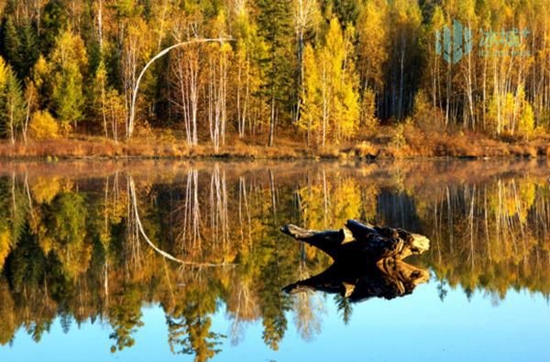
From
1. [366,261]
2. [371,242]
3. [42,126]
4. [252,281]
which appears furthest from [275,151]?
[252,281]

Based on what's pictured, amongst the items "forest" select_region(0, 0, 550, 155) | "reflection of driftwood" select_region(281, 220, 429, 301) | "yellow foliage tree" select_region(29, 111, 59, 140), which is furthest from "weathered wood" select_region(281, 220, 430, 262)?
"yellow foliage tree" select_region(29, 111, 59, 140)

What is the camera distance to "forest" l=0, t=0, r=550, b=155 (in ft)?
166

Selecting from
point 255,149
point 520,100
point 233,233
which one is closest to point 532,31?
point 520,100

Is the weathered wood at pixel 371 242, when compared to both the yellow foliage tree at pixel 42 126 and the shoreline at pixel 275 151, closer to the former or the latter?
the shoreline at pixel 275 151

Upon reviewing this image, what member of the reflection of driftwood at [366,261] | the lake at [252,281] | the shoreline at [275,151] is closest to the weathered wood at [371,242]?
the reflection of driftwood at [366,261]

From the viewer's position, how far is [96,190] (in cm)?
2658

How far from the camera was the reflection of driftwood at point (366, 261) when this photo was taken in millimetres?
10891

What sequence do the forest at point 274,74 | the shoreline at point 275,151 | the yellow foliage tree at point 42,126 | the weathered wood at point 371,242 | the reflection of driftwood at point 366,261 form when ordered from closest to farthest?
the reflection of driftwood at point 366,261, the weathered wood at point 371,242, the shoreline at point 275,151, the forest at point 274,74, the yellow foliage tree at point 42,126

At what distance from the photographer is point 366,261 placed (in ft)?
38.9

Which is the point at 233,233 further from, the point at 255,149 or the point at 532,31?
the point at 532,31

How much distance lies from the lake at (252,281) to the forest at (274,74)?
26848 millimetres

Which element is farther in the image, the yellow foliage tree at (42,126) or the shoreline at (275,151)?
the yellow foliage tree at (42,126)

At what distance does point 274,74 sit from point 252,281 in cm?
3987

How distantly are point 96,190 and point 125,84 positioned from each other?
88.3 feet
